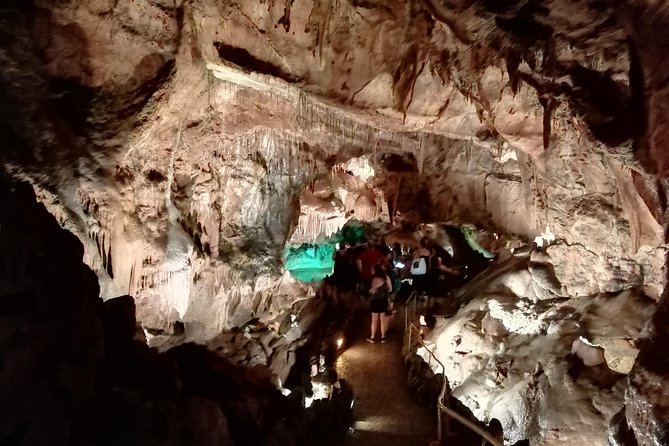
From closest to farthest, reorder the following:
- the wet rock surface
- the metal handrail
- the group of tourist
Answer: the wet rock surface, the metal handrail, the group of tourist

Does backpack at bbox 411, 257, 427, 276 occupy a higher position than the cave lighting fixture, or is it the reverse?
the cave lighting fixture

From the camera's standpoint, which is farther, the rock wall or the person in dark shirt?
the person in dark shirt

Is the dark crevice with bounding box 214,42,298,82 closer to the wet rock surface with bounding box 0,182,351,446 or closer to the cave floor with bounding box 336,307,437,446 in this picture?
the wet rock surface with bounding box 0,182,351,446

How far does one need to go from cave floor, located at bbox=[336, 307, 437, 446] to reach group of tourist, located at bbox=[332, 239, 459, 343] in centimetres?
41

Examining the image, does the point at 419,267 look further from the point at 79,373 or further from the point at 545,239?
the point at 79,373

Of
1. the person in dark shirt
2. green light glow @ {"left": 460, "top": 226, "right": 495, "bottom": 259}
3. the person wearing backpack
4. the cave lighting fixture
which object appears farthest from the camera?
green light glow @ {"left": 460, "top": 226, "right": 495, "bottom": 259}

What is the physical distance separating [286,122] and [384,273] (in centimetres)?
288

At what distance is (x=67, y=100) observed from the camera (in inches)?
215

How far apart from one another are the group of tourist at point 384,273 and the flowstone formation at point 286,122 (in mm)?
1640

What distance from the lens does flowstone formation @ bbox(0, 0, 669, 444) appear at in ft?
14.6

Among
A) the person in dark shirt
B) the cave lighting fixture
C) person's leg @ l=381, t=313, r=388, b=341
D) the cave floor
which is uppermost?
the cave lighting fixture

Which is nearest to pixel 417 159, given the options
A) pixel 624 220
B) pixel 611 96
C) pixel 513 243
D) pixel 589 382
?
pixel 513 243

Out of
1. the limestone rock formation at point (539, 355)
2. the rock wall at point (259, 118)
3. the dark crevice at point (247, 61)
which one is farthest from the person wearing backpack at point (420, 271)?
the dark crevice at point (247, 61)

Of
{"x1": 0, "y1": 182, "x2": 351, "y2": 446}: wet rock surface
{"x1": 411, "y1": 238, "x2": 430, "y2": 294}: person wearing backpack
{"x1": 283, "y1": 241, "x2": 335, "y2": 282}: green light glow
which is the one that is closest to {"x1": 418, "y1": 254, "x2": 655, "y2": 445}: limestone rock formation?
{"x1": 411, "y1": 238, "x2": 430, "y2": 294}: person wearing backpack
